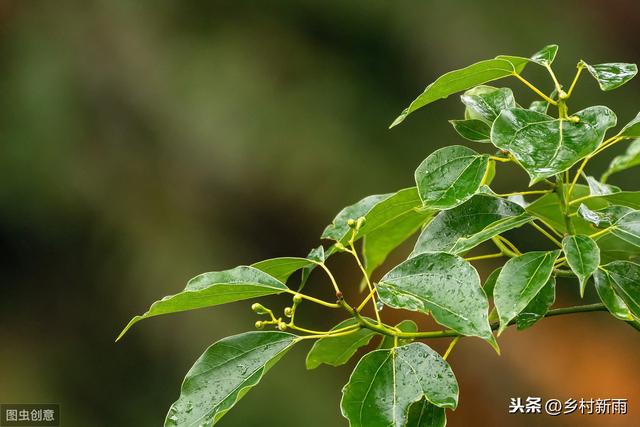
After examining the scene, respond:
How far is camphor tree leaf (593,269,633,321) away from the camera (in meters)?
0.54

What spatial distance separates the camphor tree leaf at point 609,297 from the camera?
54 centimetres

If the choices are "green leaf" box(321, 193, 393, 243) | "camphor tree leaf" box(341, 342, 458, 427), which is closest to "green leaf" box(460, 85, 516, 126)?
"green leaf" box(321, 193, 393, 243)

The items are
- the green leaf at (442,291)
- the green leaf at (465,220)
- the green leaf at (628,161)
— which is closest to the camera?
the green leaf at (442,291)

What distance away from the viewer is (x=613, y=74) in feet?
1.97

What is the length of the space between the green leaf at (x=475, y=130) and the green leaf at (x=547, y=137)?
9 centimetres

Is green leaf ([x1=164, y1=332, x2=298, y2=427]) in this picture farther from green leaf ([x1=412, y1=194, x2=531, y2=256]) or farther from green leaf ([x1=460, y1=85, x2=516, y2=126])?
green leaf ([x1=460, y1=85, x2=516, y2=126])

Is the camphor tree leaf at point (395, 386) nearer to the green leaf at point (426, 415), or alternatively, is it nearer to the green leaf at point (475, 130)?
the green leaf at point (426, 415)

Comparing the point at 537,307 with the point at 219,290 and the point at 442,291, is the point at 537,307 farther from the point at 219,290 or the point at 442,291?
the point at 219,290

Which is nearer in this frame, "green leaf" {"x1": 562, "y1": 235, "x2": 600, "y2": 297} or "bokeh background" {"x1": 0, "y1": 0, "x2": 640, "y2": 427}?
"green leaf" {"x1": 562, "y1": 235, "x2": 600, "y2": 297}

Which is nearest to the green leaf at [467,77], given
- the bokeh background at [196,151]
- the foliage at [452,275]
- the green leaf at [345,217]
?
the foliage at [452,275]

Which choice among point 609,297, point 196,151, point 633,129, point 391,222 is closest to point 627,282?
point 609,297

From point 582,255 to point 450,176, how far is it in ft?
0.39

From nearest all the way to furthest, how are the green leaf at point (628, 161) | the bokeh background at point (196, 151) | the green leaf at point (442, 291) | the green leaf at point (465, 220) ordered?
the green leaf at point (442, 291)
the green leaf at point (465, 220)
the green leaf at point (628, 161)
the bokeh background at point (196, 151)

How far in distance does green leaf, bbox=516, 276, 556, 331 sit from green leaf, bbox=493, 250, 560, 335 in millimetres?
24
